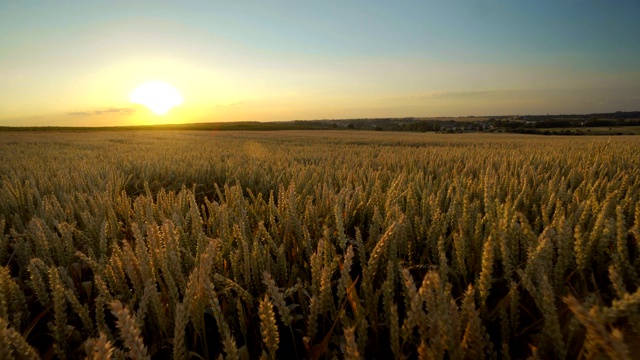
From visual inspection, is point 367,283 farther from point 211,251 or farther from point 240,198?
point 240,198

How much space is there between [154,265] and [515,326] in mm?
1116

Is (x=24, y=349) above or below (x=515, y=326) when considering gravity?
above

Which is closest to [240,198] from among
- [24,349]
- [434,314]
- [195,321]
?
[195,321]

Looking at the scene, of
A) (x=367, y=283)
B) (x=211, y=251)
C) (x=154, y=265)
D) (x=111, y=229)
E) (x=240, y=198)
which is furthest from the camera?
(x=240, y=198)

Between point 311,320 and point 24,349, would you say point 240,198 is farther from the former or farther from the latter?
point 24,349

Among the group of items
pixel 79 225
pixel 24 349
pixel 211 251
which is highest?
pixel 211 251

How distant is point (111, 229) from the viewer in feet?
5.37

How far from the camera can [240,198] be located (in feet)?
5.97

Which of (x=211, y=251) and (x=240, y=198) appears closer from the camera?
(x=211, y=251)

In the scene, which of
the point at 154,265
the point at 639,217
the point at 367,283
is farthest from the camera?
the point at 639,217

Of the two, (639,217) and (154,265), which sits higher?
(639,217)

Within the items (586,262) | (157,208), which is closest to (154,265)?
(157,208)

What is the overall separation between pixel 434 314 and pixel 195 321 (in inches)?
22.8

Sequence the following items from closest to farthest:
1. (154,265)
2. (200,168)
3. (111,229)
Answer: (154,265) < (111,229) < (200,168)
